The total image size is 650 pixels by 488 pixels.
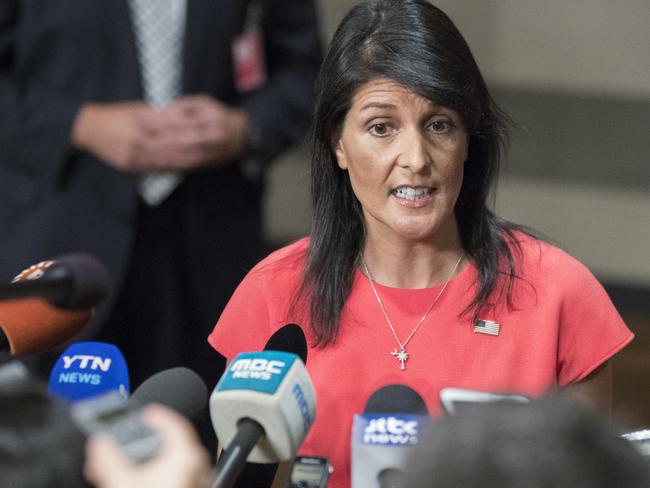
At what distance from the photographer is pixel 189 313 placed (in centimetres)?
329

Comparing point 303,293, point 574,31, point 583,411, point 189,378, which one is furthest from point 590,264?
point 583,411

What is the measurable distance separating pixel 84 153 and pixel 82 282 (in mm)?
1552

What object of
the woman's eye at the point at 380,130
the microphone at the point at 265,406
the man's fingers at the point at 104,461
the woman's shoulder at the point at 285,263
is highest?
the man's fingers at the point at 104,461

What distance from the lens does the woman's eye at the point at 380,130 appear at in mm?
2203

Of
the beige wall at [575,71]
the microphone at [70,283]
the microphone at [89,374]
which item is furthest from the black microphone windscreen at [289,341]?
the beige wall at [575,71]

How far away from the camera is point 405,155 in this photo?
2.16 m

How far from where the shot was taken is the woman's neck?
230 cm

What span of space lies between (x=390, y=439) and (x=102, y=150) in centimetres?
167

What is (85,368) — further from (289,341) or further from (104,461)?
(104,461)

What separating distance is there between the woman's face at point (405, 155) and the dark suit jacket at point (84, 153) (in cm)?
101

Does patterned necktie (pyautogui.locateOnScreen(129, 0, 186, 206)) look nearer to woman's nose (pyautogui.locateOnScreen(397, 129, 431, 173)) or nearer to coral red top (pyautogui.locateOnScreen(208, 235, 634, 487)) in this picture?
coral red top (pyautogui.locateOnScreen(208, 235, 634, 487))

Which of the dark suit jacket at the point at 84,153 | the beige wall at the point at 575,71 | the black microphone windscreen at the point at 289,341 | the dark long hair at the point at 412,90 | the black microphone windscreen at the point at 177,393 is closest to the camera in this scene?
the black microphone windscreen at the point at 177,393

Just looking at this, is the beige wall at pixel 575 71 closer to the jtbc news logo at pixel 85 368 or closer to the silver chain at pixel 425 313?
the silver chain at pixel 425 313

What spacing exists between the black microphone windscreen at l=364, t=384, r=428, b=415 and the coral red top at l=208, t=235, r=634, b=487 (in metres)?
0.26
